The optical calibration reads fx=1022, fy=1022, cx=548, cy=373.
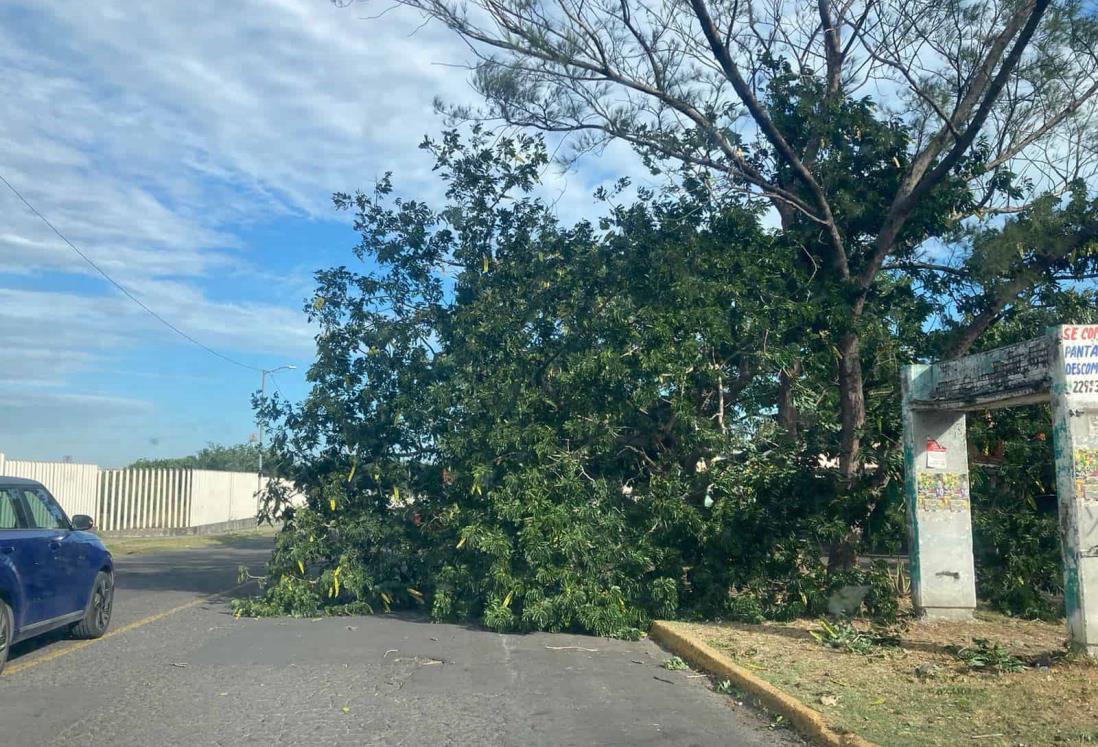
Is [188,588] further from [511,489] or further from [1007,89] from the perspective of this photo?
[1007,89]

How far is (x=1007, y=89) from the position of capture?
14.6 metres

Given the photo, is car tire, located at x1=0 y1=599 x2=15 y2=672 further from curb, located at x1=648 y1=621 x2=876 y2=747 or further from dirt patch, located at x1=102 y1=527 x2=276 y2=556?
dirt patch, located at x1=102 y1=527 x2=276 y2=556

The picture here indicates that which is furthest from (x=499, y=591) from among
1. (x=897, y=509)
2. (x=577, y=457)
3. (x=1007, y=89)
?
(x=1007, y=89)

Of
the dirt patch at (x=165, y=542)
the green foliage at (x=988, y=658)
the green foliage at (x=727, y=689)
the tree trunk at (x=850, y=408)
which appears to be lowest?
the dirt patch at (x=165, y=542)

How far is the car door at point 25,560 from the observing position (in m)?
9.45

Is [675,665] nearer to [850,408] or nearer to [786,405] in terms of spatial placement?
[850,408]

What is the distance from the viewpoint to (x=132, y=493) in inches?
1369

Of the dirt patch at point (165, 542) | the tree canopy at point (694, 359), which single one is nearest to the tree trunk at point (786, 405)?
the tree canopy at point (694, 359)

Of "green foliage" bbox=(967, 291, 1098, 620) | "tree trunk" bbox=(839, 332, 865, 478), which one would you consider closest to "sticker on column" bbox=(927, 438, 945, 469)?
"tree trunk" bbox=(839, 332, 865, 478)

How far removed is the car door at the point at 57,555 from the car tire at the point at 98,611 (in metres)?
0.32

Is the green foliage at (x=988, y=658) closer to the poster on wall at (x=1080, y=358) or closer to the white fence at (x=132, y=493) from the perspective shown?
the poster on wall at (x=1080, y=358)

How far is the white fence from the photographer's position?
101 ft

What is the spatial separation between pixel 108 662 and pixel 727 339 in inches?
337

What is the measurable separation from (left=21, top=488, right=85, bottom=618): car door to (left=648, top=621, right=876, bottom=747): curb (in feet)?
21.4
